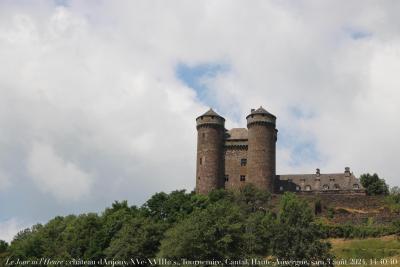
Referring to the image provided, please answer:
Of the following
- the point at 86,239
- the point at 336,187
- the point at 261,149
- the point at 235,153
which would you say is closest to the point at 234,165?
the point at 235,153

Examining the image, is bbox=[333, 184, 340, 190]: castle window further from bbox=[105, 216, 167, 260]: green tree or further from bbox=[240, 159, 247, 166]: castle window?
bbox=[105, 216, 167, 260]: green tree

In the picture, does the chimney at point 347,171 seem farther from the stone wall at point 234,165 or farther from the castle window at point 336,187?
the stone wall at point 234,165

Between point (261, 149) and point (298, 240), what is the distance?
30045mm

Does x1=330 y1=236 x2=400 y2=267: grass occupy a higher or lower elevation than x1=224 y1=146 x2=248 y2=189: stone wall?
lower

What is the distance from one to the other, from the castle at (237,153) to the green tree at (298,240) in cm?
2726

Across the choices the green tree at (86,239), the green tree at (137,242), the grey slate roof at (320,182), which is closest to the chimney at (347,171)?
the grey slate roof at (320,182)

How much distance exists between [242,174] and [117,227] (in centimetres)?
1823

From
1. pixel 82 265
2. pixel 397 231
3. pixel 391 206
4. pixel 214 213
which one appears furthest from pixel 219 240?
pixel 391 206

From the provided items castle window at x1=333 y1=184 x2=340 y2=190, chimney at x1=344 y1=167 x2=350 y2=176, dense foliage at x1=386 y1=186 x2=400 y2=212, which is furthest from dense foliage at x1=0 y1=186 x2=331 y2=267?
chimney at x1=344 y1=167 x2=350 y2=176

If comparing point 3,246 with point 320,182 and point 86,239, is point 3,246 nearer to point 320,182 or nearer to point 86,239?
point 86,239

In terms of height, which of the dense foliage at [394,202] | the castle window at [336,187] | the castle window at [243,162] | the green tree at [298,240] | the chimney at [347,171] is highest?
the chimney at [347,171]

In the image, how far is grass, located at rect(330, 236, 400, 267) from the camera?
52250mm

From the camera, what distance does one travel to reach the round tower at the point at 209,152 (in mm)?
73875

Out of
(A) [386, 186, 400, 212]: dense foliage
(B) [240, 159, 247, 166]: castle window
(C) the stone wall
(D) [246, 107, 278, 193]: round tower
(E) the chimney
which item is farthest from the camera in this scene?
(E) the chimney
